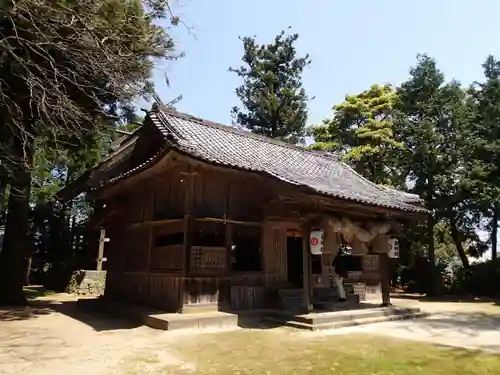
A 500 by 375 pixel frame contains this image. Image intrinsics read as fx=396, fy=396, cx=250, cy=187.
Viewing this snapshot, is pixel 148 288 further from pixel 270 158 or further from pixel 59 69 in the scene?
pixel 59 69

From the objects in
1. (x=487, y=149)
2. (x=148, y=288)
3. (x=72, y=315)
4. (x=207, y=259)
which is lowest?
(x=72, y=315)

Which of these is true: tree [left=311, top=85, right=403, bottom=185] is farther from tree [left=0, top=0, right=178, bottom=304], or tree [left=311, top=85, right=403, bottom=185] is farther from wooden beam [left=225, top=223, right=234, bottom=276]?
tree [left=0, top=0, right=178, bottom=304]

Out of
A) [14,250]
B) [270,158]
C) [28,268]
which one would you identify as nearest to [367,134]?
[270,158]

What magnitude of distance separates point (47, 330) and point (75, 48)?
6246mm

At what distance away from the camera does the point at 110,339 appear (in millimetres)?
7895

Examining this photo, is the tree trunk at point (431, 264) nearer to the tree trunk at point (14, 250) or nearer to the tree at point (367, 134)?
the tree at point (367, 134)

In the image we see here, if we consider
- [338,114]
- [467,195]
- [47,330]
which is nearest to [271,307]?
[47,330]

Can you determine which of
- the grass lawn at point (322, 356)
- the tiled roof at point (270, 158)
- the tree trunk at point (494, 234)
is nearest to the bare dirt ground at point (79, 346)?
the grass lawn at point (322, 356)

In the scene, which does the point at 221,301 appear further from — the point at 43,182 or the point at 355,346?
the point at 43,182

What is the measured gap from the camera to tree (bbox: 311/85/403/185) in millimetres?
22250

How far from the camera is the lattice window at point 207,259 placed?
32.7 ft

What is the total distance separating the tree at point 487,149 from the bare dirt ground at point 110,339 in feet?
22.8

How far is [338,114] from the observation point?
2527 centimetres

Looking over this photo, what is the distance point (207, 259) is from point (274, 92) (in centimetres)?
2267
